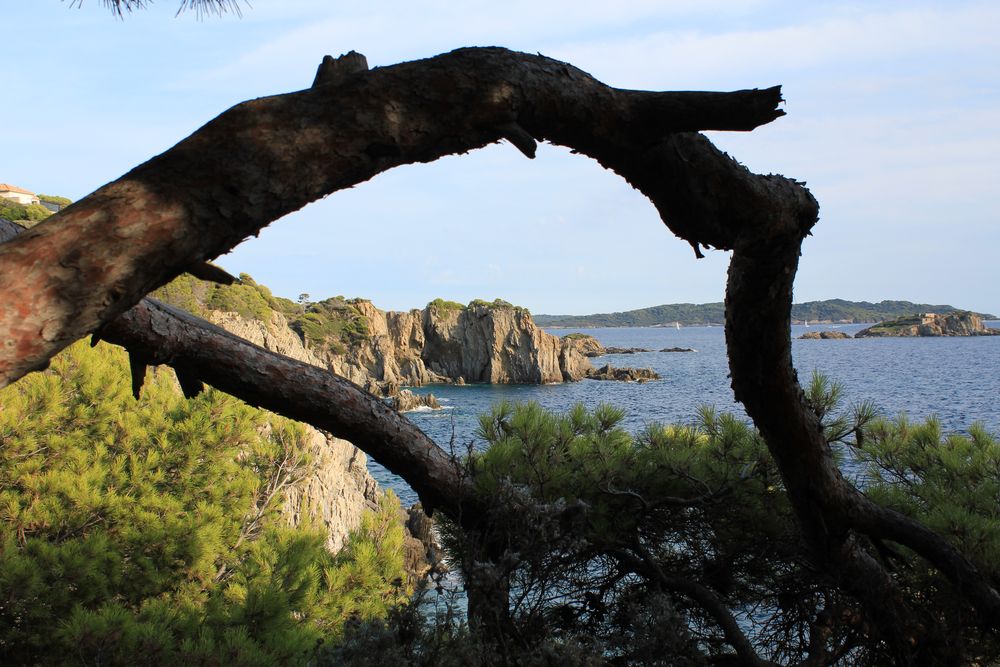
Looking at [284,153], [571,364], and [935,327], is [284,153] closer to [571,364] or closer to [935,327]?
[571,364]

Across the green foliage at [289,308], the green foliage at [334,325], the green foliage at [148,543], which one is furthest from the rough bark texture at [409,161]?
the green foliage at [334,325]

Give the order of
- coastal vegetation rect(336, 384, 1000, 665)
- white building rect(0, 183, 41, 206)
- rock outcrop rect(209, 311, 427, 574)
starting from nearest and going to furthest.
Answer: coastal vegetation rect(336, 384, 1000, 665) < rock outcrop rect(209, 311, 427, 574) < white building rect(0, 183, 41, 206)

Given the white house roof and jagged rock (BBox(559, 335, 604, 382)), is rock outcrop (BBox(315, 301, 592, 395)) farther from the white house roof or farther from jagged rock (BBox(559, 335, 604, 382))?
the white house roof

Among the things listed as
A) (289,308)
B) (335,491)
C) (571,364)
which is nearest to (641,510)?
(335,491)

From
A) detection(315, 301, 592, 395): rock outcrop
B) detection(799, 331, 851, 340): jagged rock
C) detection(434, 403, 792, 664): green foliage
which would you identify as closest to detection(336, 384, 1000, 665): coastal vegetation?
detection(434, 403, 792, 664): green foliage

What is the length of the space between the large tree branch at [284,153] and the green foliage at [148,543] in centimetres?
392

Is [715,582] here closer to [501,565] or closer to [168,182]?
[501,565]

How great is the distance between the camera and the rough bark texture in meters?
1.77

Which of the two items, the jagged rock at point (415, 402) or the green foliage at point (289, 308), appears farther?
the jagged rock at point (415, 402)

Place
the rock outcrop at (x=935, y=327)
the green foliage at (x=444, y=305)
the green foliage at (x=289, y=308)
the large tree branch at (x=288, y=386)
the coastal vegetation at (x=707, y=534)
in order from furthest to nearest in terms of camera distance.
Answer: the rock outcrop at (x=935, y=327) → the green foliage at (x=444, y=305) → the green foliage at (x=289, y=308) → the coastal vegetation at (x=707, y=534) → the large tree branch at (x=288, y=386)

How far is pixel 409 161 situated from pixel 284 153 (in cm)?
41

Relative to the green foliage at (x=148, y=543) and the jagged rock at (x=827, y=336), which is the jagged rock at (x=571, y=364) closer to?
the green foliage at (x=148, y=543)

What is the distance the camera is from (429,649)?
2955 millimetres

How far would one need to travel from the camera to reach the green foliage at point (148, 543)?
212 inches
